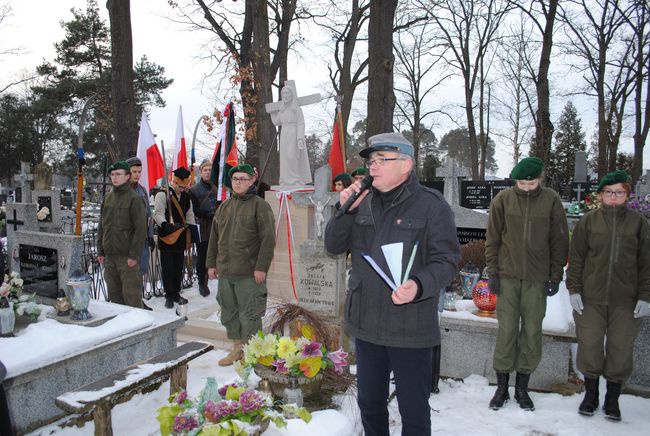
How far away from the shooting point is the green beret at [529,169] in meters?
3.82

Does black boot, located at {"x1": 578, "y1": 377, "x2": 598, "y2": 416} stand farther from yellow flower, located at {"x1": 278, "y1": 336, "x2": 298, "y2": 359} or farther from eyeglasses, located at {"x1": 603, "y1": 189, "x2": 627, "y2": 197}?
yellow flower, located at {"x1": 278, "y1": 336, "x2": 298, "y2": 359}

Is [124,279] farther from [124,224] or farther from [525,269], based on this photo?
[525,269]

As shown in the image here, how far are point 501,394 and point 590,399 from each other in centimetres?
70

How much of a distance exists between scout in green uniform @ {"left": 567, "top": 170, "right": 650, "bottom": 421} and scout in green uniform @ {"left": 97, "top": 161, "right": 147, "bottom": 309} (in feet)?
14.7

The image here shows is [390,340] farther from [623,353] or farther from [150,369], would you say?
[623,353]

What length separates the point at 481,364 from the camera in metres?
4.59

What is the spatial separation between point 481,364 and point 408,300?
9.64 feet

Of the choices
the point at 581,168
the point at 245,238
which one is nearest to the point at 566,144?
the point at 581,168

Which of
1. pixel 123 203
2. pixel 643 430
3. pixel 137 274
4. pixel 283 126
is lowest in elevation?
pixel 643 430

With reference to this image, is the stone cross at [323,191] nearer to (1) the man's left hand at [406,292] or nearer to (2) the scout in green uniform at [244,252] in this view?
(2) the scout in green uniform at [244,252]

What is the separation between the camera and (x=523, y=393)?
12.9 feet

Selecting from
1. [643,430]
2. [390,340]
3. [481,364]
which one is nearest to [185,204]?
[481,364]

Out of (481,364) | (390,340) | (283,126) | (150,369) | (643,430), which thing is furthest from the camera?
(283,126)

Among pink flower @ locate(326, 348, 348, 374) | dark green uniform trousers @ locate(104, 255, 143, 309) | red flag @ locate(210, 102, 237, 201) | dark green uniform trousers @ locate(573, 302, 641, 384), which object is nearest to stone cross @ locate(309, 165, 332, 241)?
red flag @ locate(210, 102, 237, 201)
